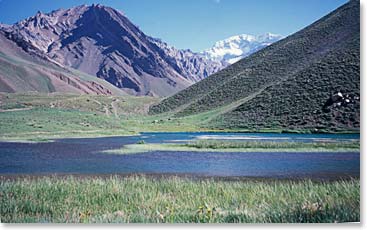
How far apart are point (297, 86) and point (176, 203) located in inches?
845

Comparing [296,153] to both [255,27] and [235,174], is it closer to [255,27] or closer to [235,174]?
[235,174]

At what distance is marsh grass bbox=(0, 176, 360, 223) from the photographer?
6.48m

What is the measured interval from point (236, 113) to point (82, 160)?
19922mm

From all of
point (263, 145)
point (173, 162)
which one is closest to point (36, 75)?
point (263, 145)

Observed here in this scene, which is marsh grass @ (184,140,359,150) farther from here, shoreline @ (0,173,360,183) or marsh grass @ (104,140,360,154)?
shoreline @ (0,173,360,183)

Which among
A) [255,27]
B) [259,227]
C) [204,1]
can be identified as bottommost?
[259,227]

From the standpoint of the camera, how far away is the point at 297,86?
2705 centimetres

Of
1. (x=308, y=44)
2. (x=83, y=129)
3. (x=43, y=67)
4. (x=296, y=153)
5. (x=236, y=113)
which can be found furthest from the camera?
(x=43, y=67)

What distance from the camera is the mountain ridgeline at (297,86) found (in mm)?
13109

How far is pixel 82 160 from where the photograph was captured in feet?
48.5

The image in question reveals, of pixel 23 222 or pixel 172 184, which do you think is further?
pixel 172 184

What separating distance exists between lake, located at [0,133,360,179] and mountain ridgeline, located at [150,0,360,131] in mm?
1122

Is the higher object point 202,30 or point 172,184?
point 202,30

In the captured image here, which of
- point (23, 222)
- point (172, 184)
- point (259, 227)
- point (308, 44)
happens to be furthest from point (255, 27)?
point (308, 44)
